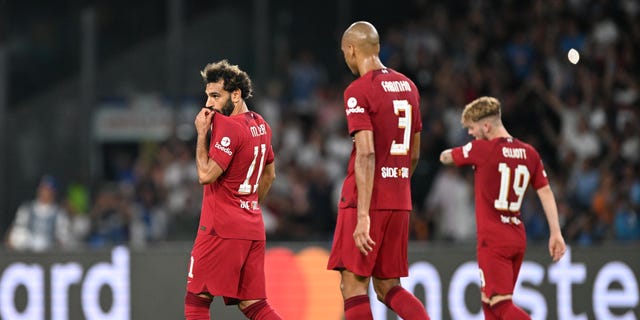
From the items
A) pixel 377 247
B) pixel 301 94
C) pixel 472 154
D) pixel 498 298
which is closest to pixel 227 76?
pixel 377 247

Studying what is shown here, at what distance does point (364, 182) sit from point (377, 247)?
48cm

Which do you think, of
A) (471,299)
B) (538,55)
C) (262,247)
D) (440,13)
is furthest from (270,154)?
(440,13)

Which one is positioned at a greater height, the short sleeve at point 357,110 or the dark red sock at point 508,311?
the short sleeve at point 357,110

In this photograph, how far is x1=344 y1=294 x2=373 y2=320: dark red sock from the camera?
25.2 ft

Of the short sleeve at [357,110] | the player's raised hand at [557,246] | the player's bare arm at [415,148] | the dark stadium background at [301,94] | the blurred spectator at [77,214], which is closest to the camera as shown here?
the short sleeve at [357,110]

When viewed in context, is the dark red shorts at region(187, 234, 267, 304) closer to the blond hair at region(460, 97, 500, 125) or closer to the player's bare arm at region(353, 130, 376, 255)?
the player's bare arm at region(353, 130, 376, 255)

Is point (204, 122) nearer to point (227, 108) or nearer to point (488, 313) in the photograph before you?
point (227, 108)

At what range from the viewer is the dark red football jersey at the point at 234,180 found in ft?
25.6

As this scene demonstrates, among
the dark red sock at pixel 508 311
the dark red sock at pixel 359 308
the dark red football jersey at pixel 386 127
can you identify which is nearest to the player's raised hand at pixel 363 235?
the dark red football jersey at pixel 386 127

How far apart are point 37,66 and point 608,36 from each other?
28.1 feet

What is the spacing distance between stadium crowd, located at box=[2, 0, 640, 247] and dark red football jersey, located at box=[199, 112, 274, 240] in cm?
623

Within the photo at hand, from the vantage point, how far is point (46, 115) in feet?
59.1

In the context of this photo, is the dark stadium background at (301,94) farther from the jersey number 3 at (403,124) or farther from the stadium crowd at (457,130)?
the jersey number 3 at (403,124)

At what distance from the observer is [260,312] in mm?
7949
